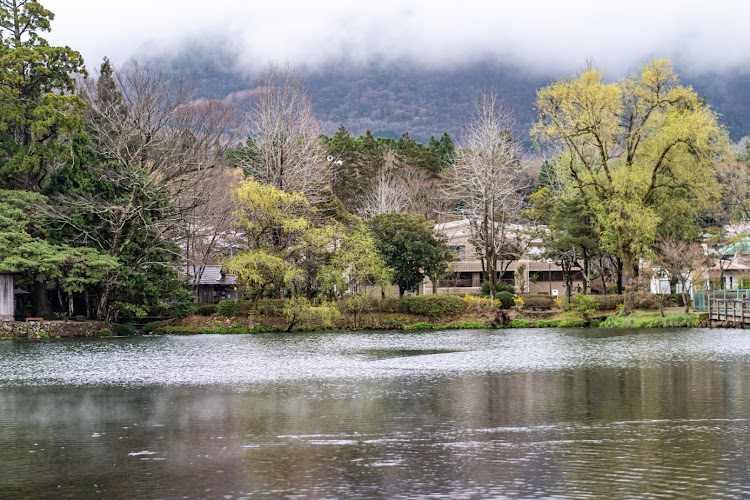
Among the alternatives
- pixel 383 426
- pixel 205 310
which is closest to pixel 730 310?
pixel 205 310

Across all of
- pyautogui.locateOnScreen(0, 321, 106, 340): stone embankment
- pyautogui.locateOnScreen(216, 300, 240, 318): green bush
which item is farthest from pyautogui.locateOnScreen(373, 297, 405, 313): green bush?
pyautogui.locateOnScreen(0, 321, 106, 340): stone embankment

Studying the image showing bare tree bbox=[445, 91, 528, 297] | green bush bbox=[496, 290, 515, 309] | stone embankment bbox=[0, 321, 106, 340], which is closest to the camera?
stone embankment bbox=[0, 321, 106, 340]

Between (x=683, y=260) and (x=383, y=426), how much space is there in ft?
125

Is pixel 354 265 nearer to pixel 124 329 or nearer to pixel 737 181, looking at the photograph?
pixel 124 329

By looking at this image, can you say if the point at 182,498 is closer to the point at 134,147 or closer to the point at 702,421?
the point at 702,421

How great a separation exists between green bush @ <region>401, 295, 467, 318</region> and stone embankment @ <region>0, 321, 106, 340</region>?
19336 mm

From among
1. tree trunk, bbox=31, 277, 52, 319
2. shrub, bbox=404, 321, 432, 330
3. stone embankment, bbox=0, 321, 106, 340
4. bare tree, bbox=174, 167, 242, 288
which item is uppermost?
bare tree, bbox=174, 167, 242, 288

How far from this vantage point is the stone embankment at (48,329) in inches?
1705

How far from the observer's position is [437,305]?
49.7 m

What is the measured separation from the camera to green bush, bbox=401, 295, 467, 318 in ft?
163

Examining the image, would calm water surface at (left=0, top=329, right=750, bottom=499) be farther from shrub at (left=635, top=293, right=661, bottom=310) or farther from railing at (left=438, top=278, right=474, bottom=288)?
railing at (left=438, top=278, right=474, bottom=288)

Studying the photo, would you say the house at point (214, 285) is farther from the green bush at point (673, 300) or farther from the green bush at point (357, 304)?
the green bush at point (673, 300)

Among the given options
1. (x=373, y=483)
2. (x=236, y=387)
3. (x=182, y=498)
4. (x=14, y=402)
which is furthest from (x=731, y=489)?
(x=14, y=402)

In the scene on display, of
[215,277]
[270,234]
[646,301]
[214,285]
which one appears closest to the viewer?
[270,234]
